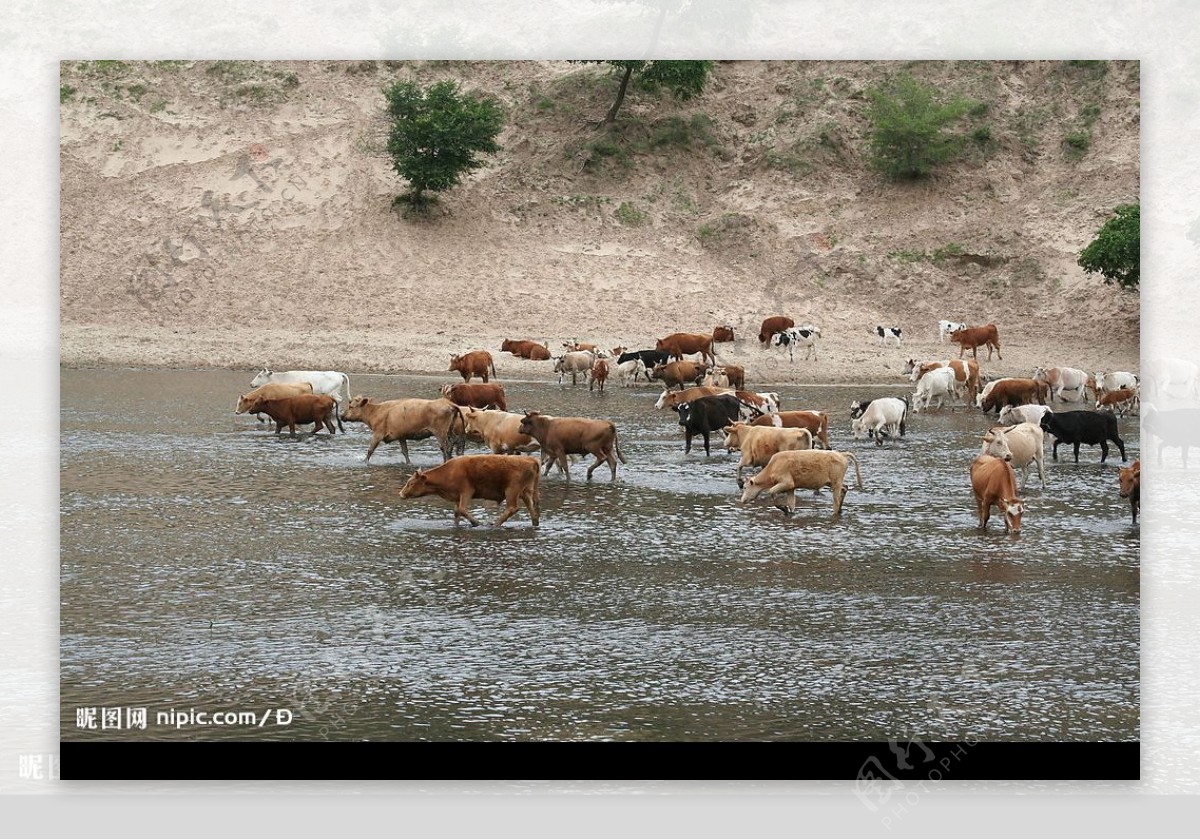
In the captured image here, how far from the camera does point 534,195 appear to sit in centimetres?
3956

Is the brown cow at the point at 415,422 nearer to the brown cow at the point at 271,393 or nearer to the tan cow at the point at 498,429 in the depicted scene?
the tan cow at the point at 498,429

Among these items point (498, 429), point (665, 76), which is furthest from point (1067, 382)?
point (665, 76)

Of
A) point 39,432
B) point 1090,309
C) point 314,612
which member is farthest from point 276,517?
point 1090,309

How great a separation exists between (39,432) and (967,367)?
18.3m

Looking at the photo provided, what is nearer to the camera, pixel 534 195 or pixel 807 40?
pixel 807 40

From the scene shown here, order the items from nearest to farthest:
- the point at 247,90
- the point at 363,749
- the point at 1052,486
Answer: the point at 363,749 < the point at 1052,486 < the point at 247,90

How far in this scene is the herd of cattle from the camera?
627 inches

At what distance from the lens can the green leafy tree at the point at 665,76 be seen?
42.3m

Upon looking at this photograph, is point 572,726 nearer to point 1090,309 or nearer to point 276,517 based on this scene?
point 276,517

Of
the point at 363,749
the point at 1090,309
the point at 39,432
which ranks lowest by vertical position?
the point at 363,749

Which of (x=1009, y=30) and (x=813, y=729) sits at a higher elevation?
(x=1009, y=30)

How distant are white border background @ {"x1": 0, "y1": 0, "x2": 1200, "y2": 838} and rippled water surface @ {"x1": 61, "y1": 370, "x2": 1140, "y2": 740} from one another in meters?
0.36

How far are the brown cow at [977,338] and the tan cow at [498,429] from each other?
15.8 metres

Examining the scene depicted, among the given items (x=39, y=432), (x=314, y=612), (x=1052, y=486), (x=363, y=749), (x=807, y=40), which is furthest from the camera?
(x=807, y=40)
